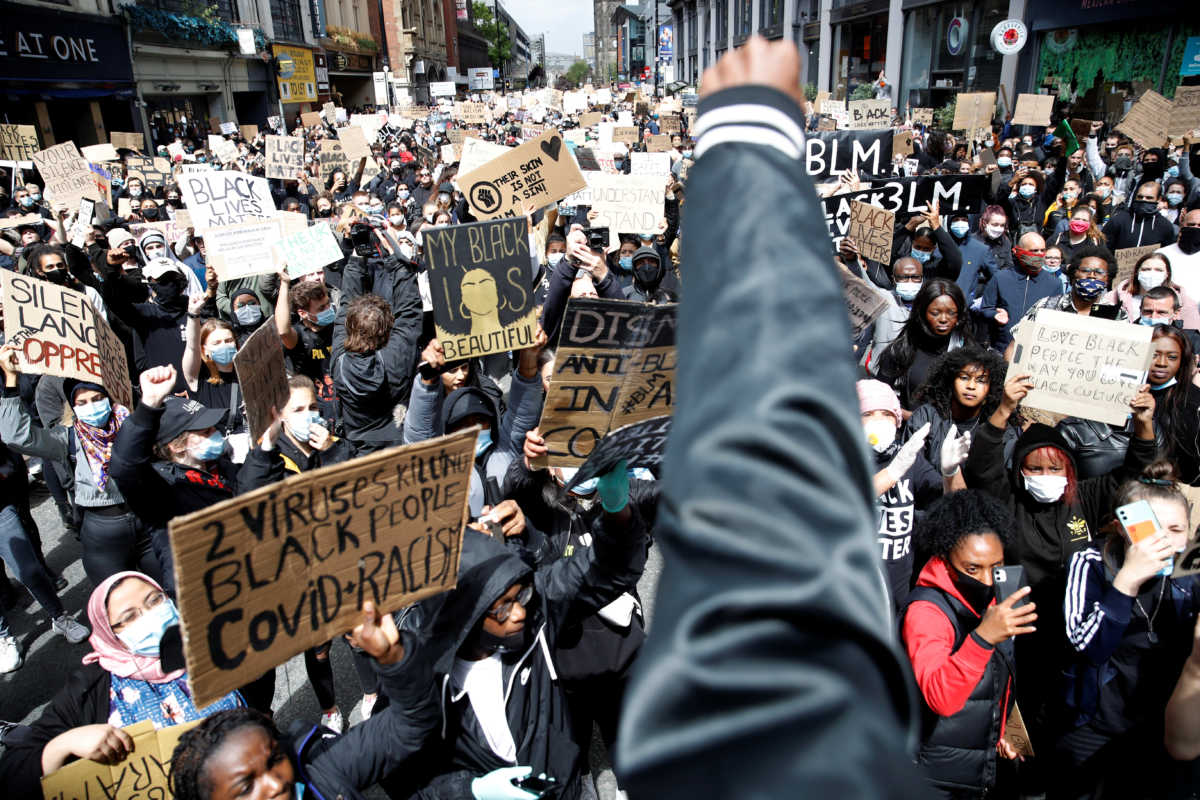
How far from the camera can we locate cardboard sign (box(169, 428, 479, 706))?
185cm

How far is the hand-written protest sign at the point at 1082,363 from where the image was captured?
3900 millimetres

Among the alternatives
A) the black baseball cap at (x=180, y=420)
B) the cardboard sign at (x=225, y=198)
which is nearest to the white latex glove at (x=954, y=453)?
the black baseball cap at (x=180, y=420)

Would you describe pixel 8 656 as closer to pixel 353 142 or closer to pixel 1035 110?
pixel 353 142

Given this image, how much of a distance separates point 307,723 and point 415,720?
0.49 metres

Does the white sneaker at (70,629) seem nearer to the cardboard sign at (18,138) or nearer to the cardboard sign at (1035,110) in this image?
the cardboard sign at (18,138)

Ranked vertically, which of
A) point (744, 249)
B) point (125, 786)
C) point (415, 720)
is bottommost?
point (125, 786)

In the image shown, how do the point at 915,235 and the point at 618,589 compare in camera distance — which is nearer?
the point at 618,589

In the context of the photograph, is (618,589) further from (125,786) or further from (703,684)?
(703,684)

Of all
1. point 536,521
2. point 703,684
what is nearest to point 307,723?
point 536,521

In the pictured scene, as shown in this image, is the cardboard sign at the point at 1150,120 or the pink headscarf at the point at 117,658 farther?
the cardboard sign at the point at 1150,120

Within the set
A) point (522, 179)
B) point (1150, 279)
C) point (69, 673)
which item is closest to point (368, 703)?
point (69, 673)

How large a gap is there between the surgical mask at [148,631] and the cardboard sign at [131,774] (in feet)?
1.47

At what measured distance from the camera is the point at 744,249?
27.3 inches

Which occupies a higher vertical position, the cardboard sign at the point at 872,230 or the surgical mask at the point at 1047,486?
the cardboard sign at the point at 872,230
